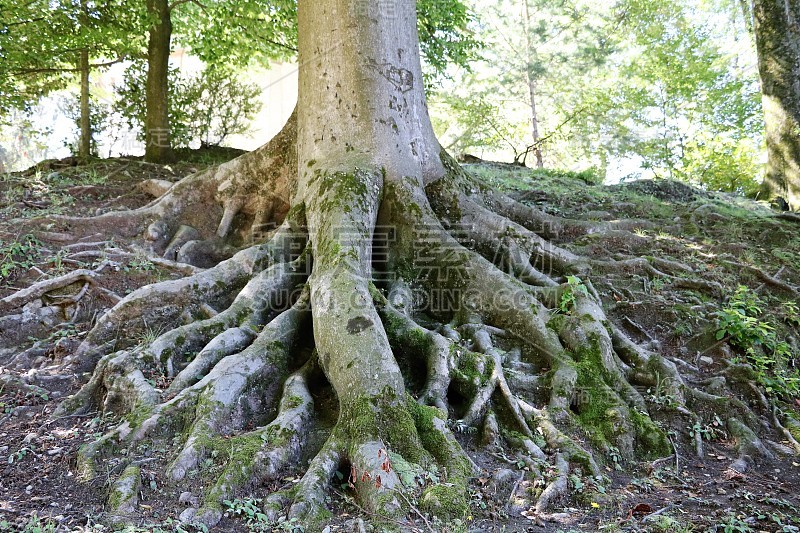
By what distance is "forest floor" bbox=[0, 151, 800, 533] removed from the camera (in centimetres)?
329

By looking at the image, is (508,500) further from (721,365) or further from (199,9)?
(199,9)

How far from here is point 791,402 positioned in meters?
4.89

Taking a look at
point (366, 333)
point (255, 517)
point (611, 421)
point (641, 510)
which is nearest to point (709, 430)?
point (611, 421)

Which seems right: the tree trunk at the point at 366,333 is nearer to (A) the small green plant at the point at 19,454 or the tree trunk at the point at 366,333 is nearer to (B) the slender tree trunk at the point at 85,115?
(A) the small green plant at the point at 19,454

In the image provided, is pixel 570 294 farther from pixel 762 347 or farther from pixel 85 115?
pixel 85 115

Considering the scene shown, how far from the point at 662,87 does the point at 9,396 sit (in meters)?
16.8

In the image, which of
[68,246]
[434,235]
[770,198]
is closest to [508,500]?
[434,235]

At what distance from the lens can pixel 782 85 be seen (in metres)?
8.87

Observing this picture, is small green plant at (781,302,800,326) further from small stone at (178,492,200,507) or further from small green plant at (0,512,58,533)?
small green plant at (0,512,58,533)

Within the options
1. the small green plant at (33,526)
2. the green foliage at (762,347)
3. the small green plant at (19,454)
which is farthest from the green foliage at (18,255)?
the green foliage at (762,347)

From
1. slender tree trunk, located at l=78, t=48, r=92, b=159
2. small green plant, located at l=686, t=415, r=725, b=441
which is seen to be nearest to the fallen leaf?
small green plant, located at l=686, t=415, r=725, b=441

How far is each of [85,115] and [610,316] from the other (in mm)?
9408

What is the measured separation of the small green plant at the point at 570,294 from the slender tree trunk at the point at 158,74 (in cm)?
771

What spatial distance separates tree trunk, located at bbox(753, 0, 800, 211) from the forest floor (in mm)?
899
